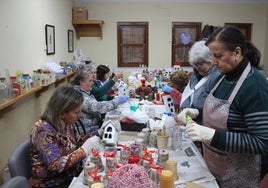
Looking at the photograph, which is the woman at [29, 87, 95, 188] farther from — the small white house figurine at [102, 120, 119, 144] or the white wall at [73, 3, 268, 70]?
the white wall at [73, 3, 268, 70]

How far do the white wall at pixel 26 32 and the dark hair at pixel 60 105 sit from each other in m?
1.37

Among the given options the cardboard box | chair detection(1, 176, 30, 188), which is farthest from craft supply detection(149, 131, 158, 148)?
the cardboard box

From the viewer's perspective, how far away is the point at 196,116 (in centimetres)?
179

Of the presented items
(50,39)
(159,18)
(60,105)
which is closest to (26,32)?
(50,39)

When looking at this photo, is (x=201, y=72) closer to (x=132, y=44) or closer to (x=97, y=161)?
(x=97, y=161)

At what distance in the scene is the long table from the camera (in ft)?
4.24

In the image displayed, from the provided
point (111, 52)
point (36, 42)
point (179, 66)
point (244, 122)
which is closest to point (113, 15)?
point (111, 52)

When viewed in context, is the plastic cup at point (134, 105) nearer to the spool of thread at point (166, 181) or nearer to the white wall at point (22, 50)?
the spool of thread at point (166, 181)

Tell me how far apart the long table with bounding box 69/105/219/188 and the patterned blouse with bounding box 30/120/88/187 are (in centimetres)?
17

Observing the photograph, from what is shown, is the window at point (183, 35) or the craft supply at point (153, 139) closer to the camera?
the craft supply at point (153, 139)

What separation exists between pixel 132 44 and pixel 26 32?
2.88 m

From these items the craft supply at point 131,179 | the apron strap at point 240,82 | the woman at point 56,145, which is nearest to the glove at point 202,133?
the apron strap at point 240,82

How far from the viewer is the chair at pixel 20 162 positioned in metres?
1.43

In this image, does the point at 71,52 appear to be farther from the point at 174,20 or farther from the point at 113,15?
the point at 174,20
